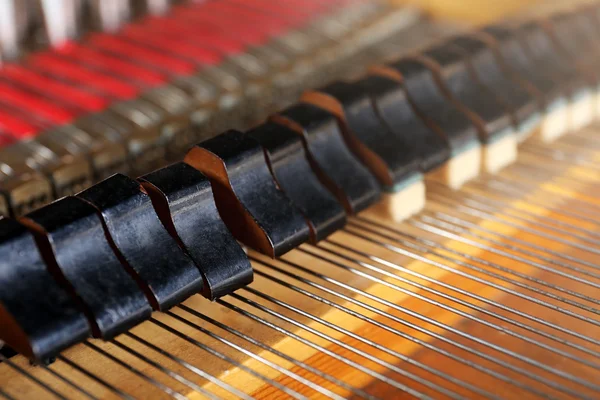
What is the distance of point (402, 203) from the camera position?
5.30 ft

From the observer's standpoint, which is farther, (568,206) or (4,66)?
(4,66)

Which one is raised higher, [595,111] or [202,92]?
[202,92]

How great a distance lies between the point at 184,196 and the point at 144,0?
1959 mm

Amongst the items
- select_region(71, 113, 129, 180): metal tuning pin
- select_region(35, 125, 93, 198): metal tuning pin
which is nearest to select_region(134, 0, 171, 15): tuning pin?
select_region(71, 113, 129, 180): metal tuning pin

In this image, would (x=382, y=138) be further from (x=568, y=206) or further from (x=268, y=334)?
(x=268, y=334)

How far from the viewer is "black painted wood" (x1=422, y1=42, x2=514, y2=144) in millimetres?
1779

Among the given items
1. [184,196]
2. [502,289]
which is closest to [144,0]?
[184,196]

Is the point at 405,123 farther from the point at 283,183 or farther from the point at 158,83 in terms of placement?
the point at 158,83

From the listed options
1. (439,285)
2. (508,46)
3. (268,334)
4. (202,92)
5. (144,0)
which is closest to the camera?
(268,334)

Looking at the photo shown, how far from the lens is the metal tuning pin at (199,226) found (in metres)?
1.29

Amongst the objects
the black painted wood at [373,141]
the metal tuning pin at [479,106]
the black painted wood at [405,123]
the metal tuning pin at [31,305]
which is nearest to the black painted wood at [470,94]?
the metal tuning pin at [479,106]

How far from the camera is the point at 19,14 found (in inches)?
110

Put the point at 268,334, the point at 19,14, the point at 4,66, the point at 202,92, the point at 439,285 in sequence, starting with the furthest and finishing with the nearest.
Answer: the point at 19,14, the point at 4,66, the point at 202,92, the point at 439,285, the point at 268,334

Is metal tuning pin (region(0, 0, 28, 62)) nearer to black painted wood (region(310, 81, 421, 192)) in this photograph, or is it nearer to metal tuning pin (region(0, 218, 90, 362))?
black painted wood (region(310, 81, 421, 192))
